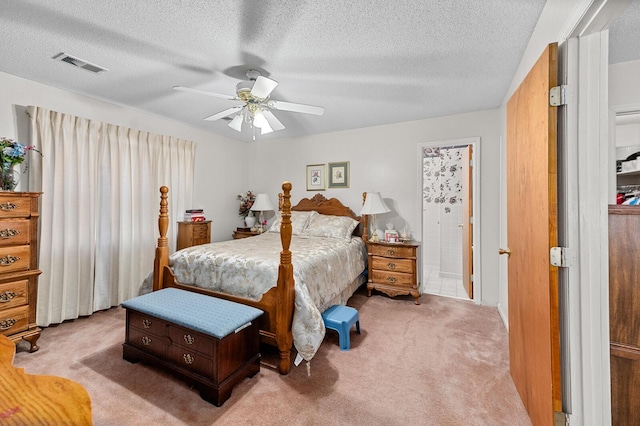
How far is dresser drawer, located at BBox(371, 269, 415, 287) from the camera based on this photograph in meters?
3.44

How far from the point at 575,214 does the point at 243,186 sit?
15.3 feet

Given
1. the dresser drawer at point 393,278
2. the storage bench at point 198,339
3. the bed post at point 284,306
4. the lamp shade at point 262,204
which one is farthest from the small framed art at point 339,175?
the storage bench at point 198,339

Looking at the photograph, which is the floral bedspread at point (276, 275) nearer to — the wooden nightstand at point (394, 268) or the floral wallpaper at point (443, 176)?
the wooden nightstand at point (394, 268)

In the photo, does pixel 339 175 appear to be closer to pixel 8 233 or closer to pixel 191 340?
pixel 191 340

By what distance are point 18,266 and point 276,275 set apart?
2.10 metres

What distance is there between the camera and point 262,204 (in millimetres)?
4664

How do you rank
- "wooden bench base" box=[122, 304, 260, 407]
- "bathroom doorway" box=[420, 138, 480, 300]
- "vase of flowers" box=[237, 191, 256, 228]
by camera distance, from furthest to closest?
"vase of flowers" box=[237, 191, 256, 228] → "bathroom doorway" box=[420, 138, 480, 300] → "wooden bench base" box=[122, 304, 260, 407]

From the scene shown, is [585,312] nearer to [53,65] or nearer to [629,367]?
[629,367]

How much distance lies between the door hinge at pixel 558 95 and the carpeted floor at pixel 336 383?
1739mm

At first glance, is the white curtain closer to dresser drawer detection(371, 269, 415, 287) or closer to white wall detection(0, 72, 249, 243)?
white wall detection(0, 72, 249, 243)

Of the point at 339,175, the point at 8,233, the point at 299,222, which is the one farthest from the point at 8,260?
the point at 339,175

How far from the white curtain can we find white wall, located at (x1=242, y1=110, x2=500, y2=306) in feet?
5.42

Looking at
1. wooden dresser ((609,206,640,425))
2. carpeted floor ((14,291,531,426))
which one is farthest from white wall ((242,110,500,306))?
wooden dresser ((609,206,640,425))

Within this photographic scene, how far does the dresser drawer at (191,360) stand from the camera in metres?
1.75
